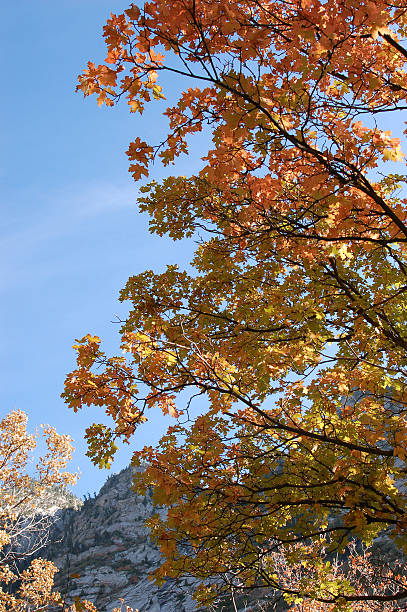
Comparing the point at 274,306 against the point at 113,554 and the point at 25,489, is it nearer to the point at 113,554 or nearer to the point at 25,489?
the point at 25,489

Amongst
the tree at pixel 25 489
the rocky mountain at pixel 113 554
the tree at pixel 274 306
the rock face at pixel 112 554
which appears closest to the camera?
the tree at pixel 274 306

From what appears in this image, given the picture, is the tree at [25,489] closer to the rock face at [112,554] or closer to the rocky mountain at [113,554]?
the rocky mountain at [113,554]

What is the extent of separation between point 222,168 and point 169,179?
3628 millimetres

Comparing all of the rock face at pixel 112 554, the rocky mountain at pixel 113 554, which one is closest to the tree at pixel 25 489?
the rocky mountain at pixel 113 554

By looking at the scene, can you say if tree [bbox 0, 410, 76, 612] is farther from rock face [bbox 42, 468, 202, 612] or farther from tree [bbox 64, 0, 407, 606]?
rock face [bbox 42, 468, 202, 612]

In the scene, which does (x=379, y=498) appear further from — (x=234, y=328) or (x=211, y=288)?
(x=211, y=288)

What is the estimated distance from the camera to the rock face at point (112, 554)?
46.8 metres

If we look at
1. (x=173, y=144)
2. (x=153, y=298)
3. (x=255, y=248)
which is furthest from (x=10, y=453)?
(x=173, y=144)

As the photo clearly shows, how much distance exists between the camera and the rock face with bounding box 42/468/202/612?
46.8m

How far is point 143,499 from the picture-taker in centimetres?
6981

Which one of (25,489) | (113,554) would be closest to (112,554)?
(113,554)

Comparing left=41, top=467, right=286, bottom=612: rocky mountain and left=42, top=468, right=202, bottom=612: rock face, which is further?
left=42, top=468, right=202, bottom=612: rock face

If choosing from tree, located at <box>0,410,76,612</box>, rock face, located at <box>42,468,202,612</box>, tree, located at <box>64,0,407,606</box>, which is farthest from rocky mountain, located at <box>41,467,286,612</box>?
tree, located at <box>64,0,407,606</box>

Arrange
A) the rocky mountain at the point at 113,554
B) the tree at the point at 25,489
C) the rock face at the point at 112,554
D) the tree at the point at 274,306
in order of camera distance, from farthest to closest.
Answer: the rock face at the point at 112,554
the rocky mountain at the point at 113,554
the tree at the point at 25,489
the tree at the point at 274,306
